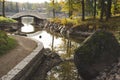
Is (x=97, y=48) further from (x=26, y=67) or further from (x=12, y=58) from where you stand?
(x=12, y=58)

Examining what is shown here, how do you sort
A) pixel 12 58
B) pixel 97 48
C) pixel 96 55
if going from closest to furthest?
pixel 96 55 < pixel 97 48 < pixel 12 58

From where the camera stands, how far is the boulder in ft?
56.4

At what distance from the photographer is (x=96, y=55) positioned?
17.5 m

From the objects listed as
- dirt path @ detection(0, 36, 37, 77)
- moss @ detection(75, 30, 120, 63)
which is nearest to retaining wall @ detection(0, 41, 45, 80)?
dirt path @ detection(0, 36, 37, 77)

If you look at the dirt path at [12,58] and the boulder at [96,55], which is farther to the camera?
the boulder at [96,55]

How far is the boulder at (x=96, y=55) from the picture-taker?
17.2 meters

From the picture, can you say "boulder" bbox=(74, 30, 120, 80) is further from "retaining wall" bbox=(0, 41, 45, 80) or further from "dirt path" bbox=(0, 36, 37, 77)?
"dirt path" bbox=(0, 36, 37, 77)

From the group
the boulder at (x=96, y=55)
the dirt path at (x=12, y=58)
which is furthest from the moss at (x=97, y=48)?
the dirt path at (x=12, y=58)

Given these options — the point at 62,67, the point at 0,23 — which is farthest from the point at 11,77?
the point at 0,23

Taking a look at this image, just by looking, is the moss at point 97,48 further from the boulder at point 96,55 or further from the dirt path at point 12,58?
the dirt path at point 12,58

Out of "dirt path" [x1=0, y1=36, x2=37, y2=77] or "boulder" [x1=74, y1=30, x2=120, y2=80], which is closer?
"dirt path" [x1=0, y1=36, x2=37, y2=77]

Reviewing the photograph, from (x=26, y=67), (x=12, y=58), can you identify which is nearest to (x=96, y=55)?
(x=26, y=67)

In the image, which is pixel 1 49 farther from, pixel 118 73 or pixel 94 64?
pixel 118 73

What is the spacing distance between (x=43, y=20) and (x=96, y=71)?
6943cm
